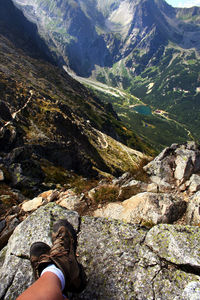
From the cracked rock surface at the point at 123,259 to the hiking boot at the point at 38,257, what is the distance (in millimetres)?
630

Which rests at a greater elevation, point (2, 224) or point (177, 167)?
point (177, 167)

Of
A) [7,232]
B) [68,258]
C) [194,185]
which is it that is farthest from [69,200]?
[194,185]

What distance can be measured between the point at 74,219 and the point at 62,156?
112ft

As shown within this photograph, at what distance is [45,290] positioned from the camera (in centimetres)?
480

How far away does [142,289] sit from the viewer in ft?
18.8

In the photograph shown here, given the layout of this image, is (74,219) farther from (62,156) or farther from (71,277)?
(62,156)

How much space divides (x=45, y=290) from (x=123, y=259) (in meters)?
3.05

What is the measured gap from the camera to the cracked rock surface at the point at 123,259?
569 centimetres

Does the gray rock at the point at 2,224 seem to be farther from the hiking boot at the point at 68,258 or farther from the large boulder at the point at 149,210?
the large boulder at the point at 149,210

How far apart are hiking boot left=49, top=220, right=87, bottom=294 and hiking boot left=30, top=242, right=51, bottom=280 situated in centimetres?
27

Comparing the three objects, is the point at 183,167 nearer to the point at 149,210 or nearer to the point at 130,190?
the point at 130,190

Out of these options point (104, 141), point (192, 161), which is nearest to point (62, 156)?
point (192, 161)

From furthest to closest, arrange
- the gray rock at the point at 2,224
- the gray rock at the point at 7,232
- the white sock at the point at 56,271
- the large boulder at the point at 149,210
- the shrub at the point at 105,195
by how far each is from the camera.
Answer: the shrub at the point at 105,195
the gray rock at the point at 2,224
the large boulder at the point at 149,210
the gray rock at the point at 7,232
the white sock at the point at 56,271

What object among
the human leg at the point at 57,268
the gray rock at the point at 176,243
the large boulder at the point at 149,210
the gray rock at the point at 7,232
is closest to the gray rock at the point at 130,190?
the large boulder at the point at 149,210
